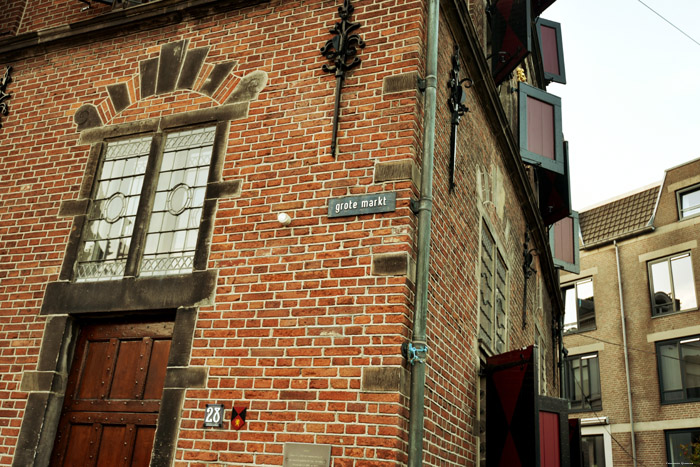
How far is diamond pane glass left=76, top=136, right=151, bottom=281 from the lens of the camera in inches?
237

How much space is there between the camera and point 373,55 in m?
5.61

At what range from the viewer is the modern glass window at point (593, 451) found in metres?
21.9

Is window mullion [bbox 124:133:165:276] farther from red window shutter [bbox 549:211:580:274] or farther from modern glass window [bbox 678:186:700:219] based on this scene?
modern glass window [bbox 678:186:700:219]

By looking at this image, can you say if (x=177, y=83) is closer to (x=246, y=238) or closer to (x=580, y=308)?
(x=246, y=238)

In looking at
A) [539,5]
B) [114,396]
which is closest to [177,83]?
[114,396]

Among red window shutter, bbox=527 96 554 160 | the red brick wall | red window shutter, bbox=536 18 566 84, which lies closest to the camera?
the red brick wall

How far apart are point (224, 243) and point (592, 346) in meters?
21.5

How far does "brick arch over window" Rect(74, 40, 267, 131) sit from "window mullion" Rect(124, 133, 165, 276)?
576 mm

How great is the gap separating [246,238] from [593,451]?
21.0 meters

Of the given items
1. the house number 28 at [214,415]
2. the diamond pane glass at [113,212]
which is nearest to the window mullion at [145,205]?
the diamond pane glass at [113,212]

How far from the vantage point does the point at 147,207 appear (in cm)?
607

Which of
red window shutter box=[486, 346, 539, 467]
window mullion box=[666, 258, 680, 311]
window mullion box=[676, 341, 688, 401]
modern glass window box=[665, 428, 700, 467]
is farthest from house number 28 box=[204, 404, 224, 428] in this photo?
window mullion box=[666, 258, 680, 311]

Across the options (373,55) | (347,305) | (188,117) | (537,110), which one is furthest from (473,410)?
(537,110)

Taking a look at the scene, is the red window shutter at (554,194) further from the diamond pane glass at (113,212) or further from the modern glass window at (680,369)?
the modern glass window at (680,369)
